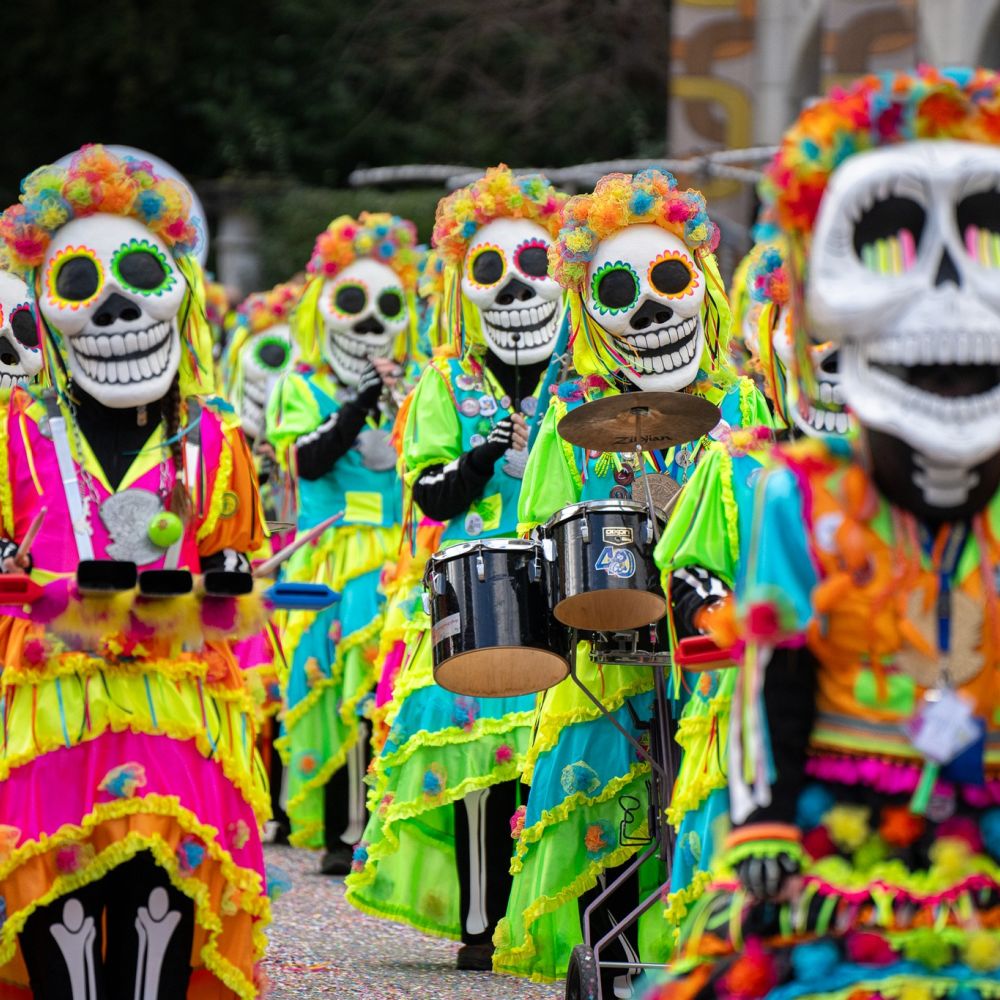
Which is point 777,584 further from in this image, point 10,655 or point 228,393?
point 228,393

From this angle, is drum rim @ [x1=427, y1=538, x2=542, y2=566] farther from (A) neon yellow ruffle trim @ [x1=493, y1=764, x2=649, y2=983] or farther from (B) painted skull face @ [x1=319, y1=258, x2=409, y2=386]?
(B) painted skull face @ [x1=319, y1=258, x2=409, y2=386]

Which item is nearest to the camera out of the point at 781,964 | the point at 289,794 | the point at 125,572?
the point at 781,964

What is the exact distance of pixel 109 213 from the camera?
5.93 meters

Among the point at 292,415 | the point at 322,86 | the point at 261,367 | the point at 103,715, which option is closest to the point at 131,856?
the point at 103,715

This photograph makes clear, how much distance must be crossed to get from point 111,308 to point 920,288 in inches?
104

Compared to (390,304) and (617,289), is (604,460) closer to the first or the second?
(617,289)

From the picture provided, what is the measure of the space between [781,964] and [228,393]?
35.8ft

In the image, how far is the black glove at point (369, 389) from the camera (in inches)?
403

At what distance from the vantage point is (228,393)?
1441 cm

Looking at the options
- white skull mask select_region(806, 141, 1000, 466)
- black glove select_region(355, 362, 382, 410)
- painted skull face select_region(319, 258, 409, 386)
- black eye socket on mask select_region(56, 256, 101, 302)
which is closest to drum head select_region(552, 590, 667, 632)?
black eye socket on mask select_region(56, 256, 101, 302)

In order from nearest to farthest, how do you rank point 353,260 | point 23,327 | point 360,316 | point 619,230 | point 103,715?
1. point 103,715
2. point 619,230
3. point 23,327
4. point 360,316
5. point 353,260

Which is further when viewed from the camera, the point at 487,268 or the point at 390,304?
the point at 390,304

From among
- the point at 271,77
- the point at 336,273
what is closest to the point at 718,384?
the point at 336,273

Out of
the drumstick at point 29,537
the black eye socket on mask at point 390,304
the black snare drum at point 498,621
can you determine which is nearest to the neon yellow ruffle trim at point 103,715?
the drumstick at point 29,537
